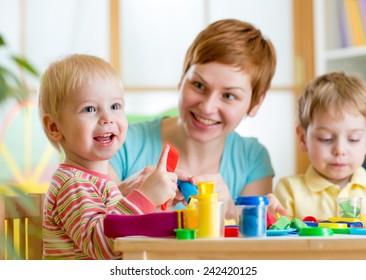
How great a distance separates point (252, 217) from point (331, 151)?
101 centimetres

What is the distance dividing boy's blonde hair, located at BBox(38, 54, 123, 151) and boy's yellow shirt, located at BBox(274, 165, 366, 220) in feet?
2.60

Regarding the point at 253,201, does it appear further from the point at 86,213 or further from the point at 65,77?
the point at 65,77

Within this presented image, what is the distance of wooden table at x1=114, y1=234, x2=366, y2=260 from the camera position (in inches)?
38.8

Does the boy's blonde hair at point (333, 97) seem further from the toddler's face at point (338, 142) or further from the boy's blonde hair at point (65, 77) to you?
the boy's blonde hair at point (65, 77)

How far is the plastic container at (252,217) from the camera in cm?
104

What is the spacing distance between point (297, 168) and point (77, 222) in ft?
9.39

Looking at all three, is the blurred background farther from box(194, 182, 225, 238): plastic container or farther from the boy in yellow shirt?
box(194, 182, 225, 238): plastic container

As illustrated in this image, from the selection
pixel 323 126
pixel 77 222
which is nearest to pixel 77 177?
pixel 77 222

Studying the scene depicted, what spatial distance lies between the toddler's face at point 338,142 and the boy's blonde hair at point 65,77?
0.77 m

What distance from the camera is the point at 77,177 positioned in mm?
1348

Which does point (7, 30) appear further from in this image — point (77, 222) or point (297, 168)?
point (77, 222)

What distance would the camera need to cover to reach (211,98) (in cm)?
198

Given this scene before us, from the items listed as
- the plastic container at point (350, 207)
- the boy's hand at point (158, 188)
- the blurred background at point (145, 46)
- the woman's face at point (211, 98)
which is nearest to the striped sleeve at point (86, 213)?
the boy's hand at point (158, 188)
